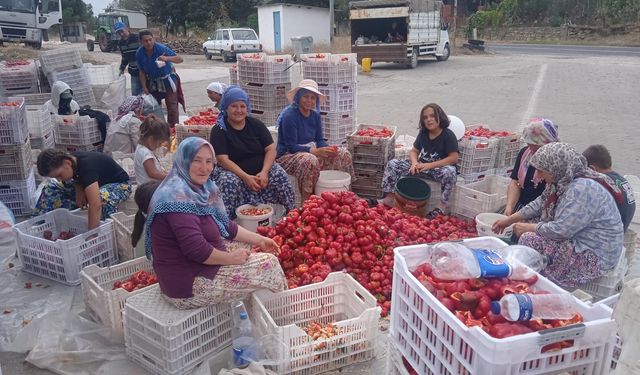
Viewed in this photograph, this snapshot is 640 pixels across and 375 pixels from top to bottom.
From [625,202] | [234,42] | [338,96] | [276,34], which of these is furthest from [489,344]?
[276,34]

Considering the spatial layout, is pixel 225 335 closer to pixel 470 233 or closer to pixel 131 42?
pixel 470 233

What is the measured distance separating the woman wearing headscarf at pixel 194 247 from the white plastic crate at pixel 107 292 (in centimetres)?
41

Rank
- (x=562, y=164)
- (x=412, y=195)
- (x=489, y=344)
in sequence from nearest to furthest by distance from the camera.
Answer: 1. (x=489, y=344)
2. (x=562, y=164)
3. (x=412, y=195)

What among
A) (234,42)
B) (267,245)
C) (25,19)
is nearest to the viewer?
(267,245)

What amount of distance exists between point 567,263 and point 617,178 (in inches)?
33.6

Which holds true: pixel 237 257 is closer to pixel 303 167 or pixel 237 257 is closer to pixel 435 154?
pixel 303 167

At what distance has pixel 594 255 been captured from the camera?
3.47 meters

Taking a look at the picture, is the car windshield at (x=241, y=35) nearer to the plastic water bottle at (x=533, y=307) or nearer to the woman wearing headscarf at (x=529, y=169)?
the woman wearing headscarf at (x=529, y=169)

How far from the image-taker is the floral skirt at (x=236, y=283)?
306 cm

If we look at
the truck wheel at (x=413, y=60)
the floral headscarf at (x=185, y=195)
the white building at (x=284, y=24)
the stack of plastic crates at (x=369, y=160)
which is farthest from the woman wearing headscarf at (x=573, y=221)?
the white building at (x=284, y=24)

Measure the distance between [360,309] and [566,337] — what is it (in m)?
1.54

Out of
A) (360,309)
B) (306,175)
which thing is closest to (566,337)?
(360,309)

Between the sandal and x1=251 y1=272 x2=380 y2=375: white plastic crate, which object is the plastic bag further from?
x1=251 y1=272 x2=380 y2=375: white plastic crate

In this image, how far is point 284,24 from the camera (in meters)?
32.2
